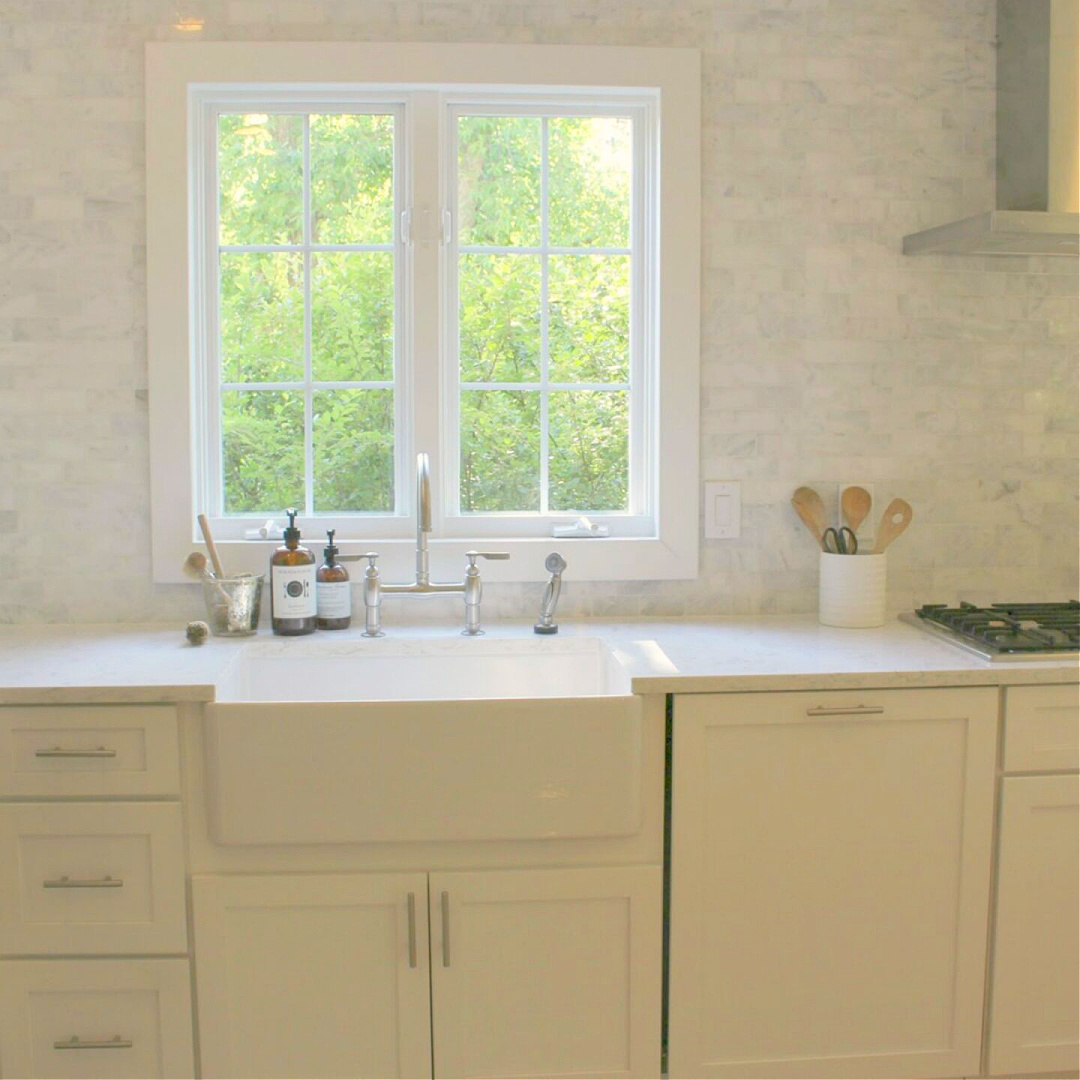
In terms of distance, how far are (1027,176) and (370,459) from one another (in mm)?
1610

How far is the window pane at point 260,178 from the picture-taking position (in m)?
2.73

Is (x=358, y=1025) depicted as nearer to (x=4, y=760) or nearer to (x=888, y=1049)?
(x=4, y=760)

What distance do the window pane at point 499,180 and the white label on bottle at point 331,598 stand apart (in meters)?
0.86

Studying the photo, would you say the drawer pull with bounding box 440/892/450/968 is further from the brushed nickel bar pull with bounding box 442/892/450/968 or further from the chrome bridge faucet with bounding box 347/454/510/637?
the chrome bridge faucet with bounding box 347/454/510/637

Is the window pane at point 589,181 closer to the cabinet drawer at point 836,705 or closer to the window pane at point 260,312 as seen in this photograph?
the window pane at point 260,312

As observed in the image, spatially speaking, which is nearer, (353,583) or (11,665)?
(11,665)

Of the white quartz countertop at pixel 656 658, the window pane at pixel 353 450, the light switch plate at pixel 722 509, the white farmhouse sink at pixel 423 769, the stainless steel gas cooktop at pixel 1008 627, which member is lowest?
the white farmhouse sink at pixel 423 769

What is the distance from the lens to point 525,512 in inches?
112

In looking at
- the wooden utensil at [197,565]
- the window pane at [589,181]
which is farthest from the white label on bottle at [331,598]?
the window pane at [589,181]

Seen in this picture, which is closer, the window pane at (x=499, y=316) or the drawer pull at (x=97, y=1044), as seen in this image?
the drawer pull at (x=97, y=1044)

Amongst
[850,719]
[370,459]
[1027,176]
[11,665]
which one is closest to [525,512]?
[370,459]

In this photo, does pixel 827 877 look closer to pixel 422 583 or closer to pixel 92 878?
pixel 422 583

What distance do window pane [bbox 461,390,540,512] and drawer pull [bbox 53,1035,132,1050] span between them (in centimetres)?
132

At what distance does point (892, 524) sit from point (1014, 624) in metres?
0.37
